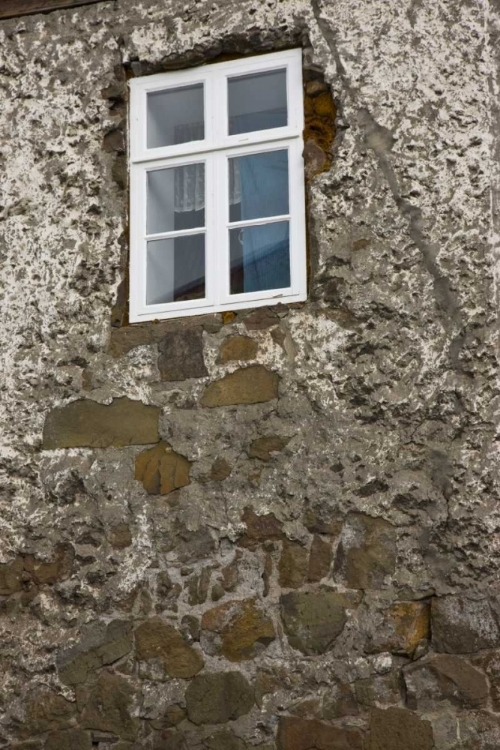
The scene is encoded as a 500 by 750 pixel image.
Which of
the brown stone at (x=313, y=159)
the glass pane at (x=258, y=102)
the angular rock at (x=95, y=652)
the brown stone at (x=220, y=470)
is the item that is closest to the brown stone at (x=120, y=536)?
the angular rock at (x=95, y=652)

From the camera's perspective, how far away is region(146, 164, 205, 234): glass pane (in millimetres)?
5762

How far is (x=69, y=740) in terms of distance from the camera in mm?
5098

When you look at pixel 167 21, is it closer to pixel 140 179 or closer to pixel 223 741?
pixel 140 179

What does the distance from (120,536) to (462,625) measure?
1.53 meters

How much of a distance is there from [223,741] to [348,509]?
109cm

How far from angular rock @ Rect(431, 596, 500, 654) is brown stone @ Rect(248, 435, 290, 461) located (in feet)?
3.10

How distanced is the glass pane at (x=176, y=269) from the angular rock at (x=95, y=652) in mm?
1528

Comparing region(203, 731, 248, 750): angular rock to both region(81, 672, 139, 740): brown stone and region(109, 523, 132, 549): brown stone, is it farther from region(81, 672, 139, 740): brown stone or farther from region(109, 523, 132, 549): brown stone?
region(109, 523, 132, 549): brown stone

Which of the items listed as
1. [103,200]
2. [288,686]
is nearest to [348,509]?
[288,686]

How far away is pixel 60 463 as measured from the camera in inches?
214

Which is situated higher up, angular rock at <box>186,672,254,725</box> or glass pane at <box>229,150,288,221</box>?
glass pane at <box>229,150,288,221</box>

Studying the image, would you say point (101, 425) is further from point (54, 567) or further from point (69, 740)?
point (69, 740)

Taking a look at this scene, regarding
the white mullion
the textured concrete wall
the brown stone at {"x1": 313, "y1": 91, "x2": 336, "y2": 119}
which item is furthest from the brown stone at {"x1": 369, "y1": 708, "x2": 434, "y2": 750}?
the brown stone at {"x1": 313, "y1": 91, "x2": 336, "y2": 119}

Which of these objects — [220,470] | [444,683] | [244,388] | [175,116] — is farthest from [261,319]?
[444,683]
